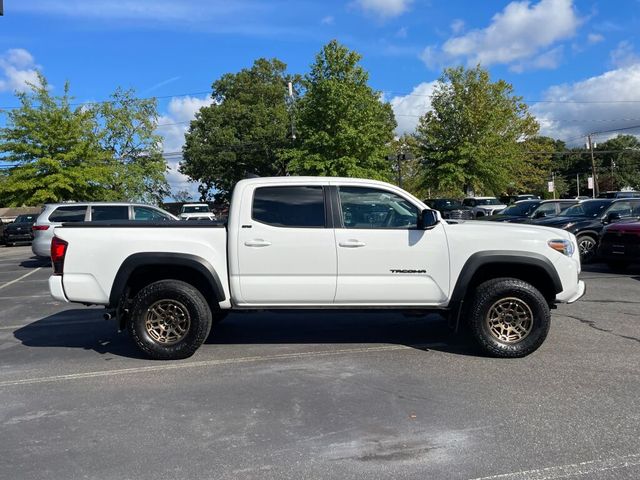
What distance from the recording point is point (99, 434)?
4172 mm

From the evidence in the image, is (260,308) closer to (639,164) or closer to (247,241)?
(247,241)

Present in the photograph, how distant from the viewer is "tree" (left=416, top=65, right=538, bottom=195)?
33969mm

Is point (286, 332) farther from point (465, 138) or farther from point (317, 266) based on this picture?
point (465, 138)

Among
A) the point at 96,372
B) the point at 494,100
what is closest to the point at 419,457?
the point at 96,372

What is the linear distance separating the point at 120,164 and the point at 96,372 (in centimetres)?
3530

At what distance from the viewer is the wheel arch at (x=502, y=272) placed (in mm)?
5758

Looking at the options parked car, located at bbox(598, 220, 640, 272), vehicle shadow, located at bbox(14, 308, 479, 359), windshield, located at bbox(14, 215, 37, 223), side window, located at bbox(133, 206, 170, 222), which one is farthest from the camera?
windshield, located at bbox(14, 215, 37, 223)

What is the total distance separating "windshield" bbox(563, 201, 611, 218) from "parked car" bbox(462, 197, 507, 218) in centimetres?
1495

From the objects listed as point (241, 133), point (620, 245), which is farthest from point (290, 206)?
point (241, 133)

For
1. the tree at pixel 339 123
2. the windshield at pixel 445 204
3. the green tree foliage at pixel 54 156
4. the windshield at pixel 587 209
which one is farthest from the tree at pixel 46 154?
the windshield at pixel 587 209

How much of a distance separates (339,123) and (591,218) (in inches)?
696

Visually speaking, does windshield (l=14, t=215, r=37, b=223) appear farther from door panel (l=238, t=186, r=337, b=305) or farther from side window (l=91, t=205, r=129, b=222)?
door panel (l=238, t=186, r=337, b=305)

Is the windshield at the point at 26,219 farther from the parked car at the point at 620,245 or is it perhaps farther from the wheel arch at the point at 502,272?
the wheel arch at the point at 502,272

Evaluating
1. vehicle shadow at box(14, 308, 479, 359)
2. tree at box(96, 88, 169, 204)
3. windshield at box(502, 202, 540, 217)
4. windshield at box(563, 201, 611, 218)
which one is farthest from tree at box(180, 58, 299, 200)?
vehicle shadow at box(14, 308, 479, 359)
